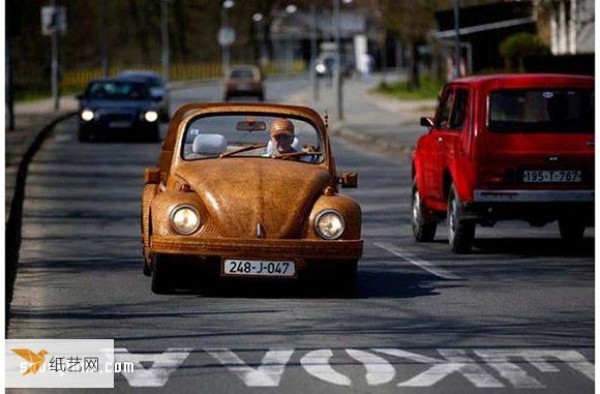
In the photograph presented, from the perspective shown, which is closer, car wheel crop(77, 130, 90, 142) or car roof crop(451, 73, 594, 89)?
car roof crop(451, 73, 594, 89)

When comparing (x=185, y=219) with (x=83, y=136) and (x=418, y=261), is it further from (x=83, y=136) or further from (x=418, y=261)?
(x=83, y=136)

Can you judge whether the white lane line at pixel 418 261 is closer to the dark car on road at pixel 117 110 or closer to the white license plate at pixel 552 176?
the white license plate at pixel 552 176

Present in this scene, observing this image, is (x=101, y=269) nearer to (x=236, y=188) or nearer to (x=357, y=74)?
(x=236, y=188)

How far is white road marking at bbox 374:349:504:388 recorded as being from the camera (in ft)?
32.6

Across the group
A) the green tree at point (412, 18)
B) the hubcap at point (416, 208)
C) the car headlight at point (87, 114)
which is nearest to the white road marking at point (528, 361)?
the hubcap at point (416, 208)

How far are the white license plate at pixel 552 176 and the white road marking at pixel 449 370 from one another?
6.58 metres

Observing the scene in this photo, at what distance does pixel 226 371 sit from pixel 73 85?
92.5 metres

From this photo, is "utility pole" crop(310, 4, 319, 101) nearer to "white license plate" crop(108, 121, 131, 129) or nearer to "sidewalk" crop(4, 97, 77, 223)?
"sidewalk" crop(4, 97, 77, 223)

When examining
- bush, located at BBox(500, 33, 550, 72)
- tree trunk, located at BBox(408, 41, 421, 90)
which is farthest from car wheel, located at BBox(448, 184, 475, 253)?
tree trunk, located at BBox(408, 41, 421, 90)

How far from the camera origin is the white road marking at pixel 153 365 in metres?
9.95

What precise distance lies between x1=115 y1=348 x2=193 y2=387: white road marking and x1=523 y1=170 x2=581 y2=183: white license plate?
7.01m

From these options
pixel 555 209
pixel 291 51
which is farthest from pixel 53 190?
pixel 291 51

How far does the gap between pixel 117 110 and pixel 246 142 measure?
2766 centimetres

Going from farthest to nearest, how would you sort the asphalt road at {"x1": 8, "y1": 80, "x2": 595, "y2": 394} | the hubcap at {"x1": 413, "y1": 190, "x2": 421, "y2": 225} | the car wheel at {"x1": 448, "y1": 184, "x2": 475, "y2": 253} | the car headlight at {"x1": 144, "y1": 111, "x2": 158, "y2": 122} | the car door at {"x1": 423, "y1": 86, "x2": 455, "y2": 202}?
1. the car headlight at {"x1": 144, "y1": 111, "x2": 158, "y2": 122}
2. the hubcap at {"x1": 413, "y1": 190, "x2": 421, "y2": 225}
3. the car door at {"x1": 423, "y1": 86, "x2": 455, "y2": 202}
4. the car wheel at {"x1": 448, "y1": 184, "x2": 475, "y2": 253}
5. the asphalt road at {"x1": 8, "y1": 80, "x2": 595, "y2": 394}
